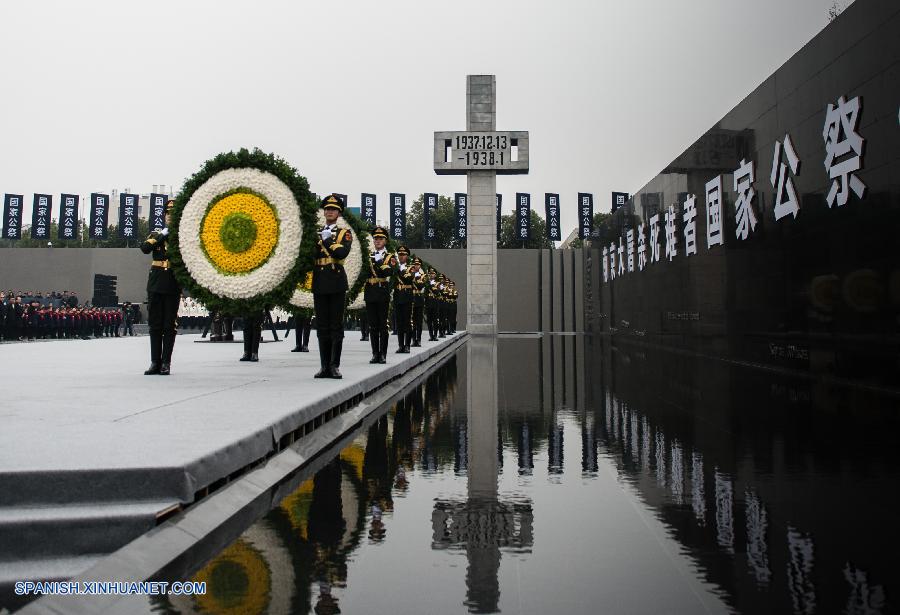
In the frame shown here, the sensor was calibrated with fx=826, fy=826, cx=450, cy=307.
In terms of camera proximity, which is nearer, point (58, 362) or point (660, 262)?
point (58, 362)

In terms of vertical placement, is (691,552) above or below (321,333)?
below

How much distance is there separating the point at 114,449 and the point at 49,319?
30176 millimetres

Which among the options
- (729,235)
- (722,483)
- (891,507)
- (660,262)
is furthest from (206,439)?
(660,262)

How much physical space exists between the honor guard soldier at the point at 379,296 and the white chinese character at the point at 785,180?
6468 millimetres

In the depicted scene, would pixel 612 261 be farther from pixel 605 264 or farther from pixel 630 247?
pixel 630 247

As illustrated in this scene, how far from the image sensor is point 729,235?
1658cm

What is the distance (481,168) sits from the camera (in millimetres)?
38531

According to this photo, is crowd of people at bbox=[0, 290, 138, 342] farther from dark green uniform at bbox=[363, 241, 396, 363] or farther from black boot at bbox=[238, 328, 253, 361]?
dark green uniform at bbox=[363, 241, 396, 363]

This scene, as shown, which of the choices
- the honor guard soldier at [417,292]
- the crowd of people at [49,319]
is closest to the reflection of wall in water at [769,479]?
the honor guard soldier at [417,292]

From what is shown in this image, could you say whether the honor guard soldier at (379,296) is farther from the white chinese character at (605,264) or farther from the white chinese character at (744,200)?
the white chinese character at (605,264)

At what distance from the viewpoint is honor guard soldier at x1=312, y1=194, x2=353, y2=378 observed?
950 centimetres

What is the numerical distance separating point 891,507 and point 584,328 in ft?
149

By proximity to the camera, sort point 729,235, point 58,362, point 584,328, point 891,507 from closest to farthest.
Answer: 1. point 891,507
2. point 58,362
3. point 729,235
4. point 584,328

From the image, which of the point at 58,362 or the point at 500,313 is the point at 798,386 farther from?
the point at 500,313
